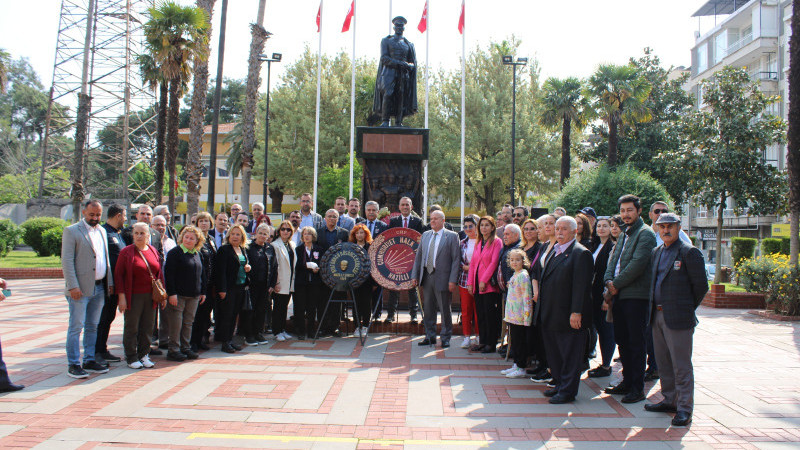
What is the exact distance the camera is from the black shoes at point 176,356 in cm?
708

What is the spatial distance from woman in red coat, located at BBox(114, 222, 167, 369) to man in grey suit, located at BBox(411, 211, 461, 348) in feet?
11.9

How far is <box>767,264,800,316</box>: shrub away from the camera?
1169 centimetres

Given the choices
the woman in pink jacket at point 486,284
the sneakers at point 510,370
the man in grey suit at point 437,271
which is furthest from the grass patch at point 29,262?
the sneakers at point 510,370

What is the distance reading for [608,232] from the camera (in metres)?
6.65

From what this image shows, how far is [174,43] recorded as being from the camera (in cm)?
1783

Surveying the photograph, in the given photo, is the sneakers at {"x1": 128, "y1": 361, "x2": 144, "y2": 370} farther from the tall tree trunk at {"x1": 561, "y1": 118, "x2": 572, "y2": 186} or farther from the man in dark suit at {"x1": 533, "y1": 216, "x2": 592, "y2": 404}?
the tall tree trunk at {"x1": 561, "y1": 118, "x2": 572, "y2": 186}

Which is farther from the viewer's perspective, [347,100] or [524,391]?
[347,100]

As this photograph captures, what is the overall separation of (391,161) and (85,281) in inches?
278

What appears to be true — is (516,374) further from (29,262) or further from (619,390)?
(29,262)

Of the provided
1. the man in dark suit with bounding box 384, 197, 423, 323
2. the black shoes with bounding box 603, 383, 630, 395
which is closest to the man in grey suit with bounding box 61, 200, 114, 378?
the man in dark suit with bounding box 384, 197, 423, 323

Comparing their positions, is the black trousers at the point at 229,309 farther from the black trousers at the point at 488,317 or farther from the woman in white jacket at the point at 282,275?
the black trousers at the point at 488,317

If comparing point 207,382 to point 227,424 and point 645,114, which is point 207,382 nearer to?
point 227,424

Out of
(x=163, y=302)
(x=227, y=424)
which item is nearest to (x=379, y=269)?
(x=163, y=302)

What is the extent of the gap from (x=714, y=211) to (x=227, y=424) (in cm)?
4607
